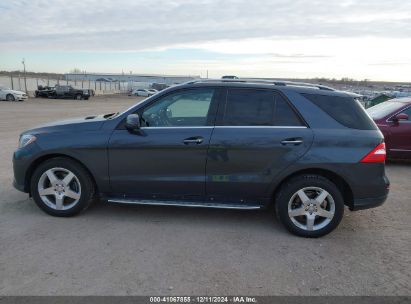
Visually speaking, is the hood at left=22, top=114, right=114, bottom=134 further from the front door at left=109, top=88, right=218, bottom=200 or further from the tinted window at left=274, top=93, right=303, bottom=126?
the tinted window at left=274, top=93, right=303, bottom=126

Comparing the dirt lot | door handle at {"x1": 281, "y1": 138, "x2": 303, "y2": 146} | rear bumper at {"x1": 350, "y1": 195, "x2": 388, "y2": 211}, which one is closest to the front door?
the dirt lot

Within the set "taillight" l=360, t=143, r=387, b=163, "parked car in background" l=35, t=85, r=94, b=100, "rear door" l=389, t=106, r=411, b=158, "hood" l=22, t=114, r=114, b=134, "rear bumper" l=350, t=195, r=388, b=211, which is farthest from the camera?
"parked car in background" l=35, t=85, r=94, b=100

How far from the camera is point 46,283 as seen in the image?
3340 mm

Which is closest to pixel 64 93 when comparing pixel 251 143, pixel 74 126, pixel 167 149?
pixel 74 126

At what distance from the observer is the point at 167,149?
4.56m

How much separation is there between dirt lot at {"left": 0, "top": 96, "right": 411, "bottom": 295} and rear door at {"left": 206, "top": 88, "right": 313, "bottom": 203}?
1.81ft

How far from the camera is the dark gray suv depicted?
14.5 ft

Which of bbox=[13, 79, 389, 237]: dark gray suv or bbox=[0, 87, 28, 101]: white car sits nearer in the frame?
bbox=[13, 79, 389, 237]: dark gray suv

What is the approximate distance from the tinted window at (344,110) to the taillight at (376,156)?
0.87ft

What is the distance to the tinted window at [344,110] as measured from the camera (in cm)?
447

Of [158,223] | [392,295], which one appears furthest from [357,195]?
[158,223]

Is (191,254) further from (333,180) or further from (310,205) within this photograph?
(333,180)

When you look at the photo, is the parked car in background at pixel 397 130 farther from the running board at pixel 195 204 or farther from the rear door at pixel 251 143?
the running board at pixel 195 204

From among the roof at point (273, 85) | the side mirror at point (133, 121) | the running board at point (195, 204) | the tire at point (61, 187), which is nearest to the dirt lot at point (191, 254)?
the tire at point (61, 187)
